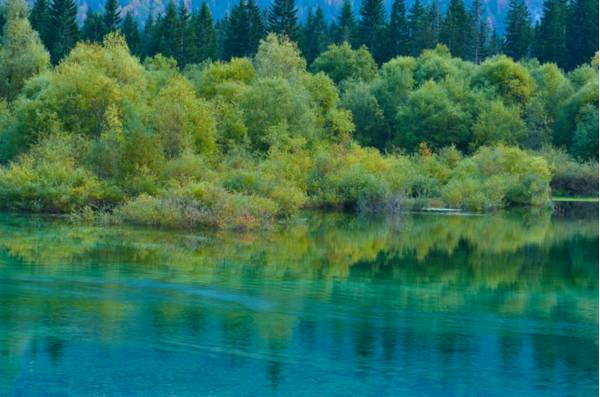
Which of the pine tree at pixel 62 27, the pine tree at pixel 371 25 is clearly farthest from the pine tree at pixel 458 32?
the pine tree at pixel 62 27

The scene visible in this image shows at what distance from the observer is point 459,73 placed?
86.6 m

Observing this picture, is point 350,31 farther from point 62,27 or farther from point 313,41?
point 62,27

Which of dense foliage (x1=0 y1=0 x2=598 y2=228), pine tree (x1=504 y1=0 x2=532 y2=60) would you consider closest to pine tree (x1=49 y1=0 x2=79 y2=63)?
dense foliage (x1=0 y1=0 x2=598 y2=228)

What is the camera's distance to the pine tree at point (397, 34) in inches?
3999

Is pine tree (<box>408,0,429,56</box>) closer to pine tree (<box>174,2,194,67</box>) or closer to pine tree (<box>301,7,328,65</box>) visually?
pine tree (<box>301,7,328,65</box>)

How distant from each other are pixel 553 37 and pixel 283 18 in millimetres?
26743

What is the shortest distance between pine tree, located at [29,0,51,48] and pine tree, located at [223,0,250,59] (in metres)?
17.7

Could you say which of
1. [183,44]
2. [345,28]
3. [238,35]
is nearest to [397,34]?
[345,28]

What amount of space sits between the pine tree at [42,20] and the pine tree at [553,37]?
47425mm

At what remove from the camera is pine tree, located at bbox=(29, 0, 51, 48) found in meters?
90.1

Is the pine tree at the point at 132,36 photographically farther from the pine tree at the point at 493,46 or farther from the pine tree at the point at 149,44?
the pine tree at the point at 493,46

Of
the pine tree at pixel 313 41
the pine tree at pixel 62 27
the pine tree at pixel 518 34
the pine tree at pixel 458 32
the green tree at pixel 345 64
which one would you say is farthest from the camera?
the pine tree at pixel 458 32

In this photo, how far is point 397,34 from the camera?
334 ft

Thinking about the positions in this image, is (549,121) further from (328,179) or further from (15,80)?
(15,80)
